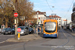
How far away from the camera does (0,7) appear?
34.3 m

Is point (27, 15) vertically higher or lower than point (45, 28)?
higher

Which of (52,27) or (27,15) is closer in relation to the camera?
(52,27)

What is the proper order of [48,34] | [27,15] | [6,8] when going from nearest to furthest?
[48,34] < [6,8] < [27,15]

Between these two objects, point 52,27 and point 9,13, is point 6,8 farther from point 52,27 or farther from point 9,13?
point 52,27

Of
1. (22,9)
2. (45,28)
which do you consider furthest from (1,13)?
(45,28)

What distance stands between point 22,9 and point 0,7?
5.88 m

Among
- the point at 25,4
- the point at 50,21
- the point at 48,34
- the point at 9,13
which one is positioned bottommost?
the point at 48,34

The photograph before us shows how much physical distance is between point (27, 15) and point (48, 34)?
841 inches

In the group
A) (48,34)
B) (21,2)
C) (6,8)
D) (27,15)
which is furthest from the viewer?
(27,15)

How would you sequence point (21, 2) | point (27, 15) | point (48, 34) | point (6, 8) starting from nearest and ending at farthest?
point (48, 34) < point (6, 8) < point (21, 2) < point (27, 15)

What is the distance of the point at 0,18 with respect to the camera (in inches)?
1399

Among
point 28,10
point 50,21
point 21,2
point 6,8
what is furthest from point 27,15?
point 50,21

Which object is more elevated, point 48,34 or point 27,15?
point 27,15

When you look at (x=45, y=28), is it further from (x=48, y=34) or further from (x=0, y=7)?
(x=0, y=7)
